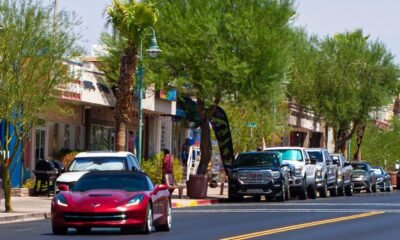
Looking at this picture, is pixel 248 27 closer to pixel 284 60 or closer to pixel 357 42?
pixel 284 60

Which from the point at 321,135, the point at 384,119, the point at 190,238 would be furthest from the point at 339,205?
the point at 384,119

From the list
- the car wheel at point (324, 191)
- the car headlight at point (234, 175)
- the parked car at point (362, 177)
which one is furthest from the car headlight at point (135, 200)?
the parked car at point (362, 177)

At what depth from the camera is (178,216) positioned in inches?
1356

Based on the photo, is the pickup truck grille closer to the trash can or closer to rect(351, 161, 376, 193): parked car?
the trash can

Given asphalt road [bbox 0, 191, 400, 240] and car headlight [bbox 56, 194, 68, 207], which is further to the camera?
asphalt road [bbox 0, 191, 400, 240]

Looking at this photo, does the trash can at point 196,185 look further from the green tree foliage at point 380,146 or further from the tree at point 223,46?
the green tree foliage at point 380,146

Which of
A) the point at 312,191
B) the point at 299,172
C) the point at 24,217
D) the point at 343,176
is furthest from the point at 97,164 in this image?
the point at 343,176

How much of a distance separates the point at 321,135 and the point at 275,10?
1794 inches

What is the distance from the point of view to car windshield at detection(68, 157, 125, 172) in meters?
34.9

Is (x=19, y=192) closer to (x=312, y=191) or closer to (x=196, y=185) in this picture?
(x=196, y=185)

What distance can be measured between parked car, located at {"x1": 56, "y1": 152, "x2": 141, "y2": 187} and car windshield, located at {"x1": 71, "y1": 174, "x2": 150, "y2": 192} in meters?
8.83

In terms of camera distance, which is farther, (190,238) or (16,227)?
(16,227)

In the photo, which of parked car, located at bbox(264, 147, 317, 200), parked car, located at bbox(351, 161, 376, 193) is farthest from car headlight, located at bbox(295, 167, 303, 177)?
parked car, located at bbox(351, 161, 376, 193)

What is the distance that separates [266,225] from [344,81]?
4668 cm
